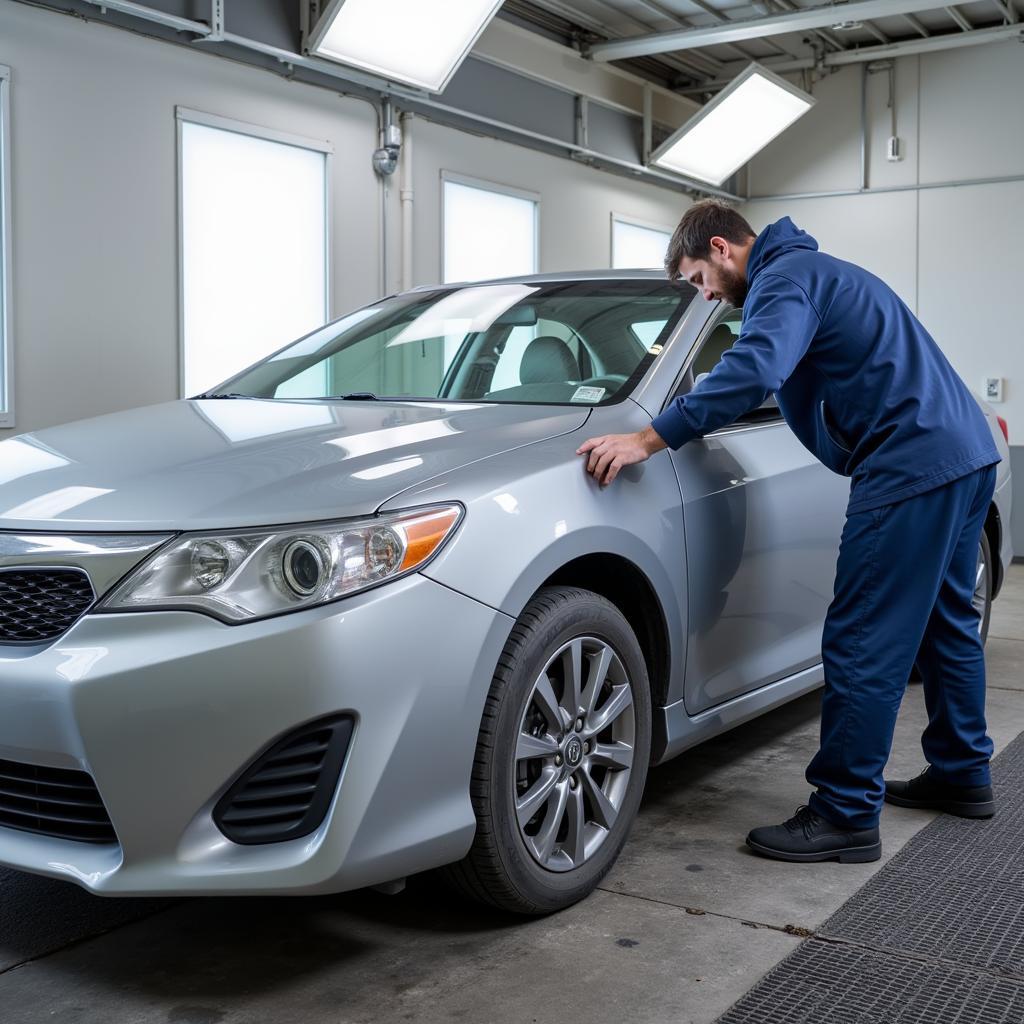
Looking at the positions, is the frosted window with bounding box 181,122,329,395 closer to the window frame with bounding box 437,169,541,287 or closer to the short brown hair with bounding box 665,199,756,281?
the window frame with bounding box 437,169,541,287

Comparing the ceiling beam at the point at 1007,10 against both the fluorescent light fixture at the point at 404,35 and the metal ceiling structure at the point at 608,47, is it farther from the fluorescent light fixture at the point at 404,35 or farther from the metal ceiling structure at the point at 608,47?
the fluorescent light fixture at the point at 404,35

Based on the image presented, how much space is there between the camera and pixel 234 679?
1.83m

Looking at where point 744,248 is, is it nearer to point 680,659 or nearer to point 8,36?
point 680,659

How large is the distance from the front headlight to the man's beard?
1227 millimetres

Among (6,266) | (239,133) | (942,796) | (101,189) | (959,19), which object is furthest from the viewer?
(959,19)

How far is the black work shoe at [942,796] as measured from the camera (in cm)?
298

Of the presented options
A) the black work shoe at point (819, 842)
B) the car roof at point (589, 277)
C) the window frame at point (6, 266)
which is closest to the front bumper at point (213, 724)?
the black work shoe at point (819, 842)

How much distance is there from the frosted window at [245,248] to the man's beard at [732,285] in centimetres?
353

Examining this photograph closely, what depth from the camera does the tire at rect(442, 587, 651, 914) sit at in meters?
2.12

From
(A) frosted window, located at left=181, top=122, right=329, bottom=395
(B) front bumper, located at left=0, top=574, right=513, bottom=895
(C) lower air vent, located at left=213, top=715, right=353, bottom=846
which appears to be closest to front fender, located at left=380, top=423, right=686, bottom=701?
(B) front bumper, located at left=0, top=574, right=513, bottom=895

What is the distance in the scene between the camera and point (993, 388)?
9.59 m

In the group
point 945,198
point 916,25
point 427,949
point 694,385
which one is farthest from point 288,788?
point 945,198

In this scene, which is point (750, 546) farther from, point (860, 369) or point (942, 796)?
point (942, 796)

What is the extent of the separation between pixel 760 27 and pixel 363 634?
7117 mm
